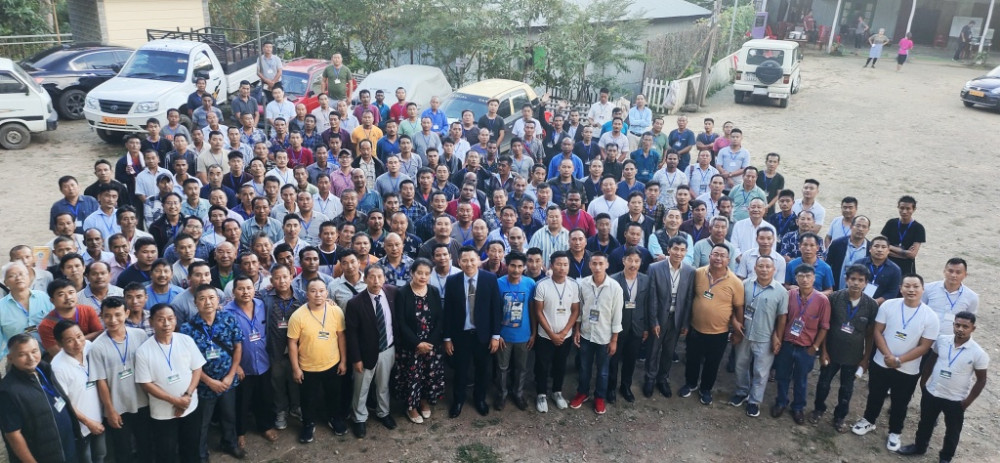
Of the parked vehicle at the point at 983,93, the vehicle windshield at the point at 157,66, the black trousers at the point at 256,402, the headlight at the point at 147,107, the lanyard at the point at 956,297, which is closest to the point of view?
the black trousers at the point at 256,402

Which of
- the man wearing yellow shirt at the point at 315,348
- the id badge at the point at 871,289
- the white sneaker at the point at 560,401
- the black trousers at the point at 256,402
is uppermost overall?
the id badge at the point at 871,289

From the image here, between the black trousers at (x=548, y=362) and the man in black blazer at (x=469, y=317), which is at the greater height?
the man in black blazer at (x=469, y=317)

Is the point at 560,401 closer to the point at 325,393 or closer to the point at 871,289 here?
the point at 325,393

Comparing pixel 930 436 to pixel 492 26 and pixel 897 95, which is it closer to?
pixel 492 26

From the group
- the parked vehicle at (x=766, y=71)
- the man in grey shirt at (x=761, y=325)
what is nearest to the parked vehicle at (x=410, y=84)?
the man in grey shirt at (x=761, y=325)

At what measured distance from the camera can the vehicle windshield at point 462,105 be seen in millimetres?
13203

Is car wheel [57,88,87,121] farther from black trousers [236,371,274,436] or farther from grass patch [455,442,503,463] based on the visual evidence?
grass patch [455,442,503,463]

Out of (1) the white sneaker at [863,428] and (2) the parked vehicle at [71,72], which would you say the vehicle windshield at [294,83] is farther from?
(1) the white sneaker at [863,428]

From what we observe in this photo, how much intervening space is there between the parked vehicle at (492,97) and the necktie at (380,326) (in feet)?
23.3

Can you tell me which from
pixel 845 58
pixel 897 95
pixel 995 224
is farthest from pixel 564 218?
pixel 845 58

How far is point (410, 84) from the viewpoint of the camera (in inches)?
570

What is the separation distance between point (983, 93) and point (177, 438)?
23256 millimetres

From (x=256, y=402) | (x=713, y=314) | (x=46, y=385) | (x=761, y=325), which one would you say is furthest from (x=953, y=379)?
(x=46, y=385)

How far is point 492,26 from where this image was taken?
18.8 metres
